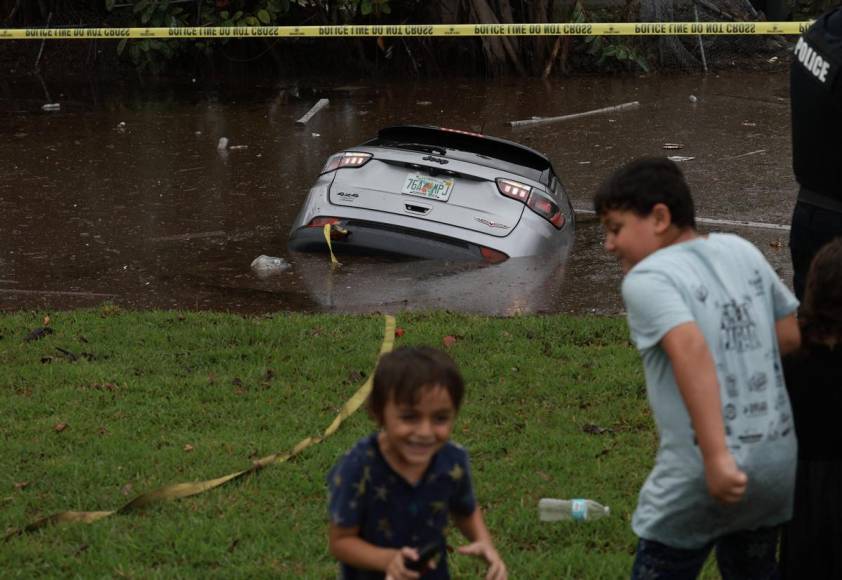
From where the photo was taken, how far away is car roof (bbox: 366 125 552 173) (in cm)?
948

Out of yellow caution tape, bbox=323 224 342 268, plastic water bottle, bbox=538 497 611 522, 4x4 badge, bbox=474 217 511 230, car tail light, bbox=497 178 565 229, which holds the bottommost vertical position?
yellow caution tape, bbox=323 224 342 268

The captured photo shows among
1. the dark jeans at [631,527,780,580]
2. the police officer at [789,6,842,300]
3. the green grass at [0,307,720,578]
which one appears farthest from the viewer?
the green grass at [0,307,720,578]

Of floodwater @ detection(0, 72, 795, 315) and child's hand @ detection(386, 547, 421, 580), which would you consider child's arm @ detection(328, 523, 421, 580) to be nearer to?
child's hand @ detection(386, 547, 421, 580)

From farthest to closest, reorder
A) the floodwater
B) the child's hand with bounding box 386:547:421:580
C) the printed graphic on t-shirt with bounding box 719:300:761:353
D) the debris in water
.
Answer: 1. the debris in water
2. the floodwater
3. the printed graphic on t-shirt with bounding box 719:300:761:353
4. the child's hand with bounding box 386:547:421:580

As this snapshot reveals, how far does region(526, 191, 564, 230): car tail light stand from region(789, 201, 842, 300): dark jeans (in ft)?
15.1

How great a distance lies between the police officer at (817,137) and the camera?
441 cm

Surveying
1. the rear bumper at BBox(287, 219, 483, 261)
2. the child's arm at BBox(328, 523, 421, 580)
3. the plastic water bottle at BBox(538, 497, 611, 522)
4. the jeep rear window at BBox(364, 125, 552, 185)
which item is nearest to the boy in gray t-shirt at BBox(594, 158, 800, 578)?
the child's arm at BBox(328, 523, 421, 580)

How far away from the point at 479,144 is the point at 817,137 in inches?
202

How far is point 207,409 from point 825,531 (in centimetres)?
334

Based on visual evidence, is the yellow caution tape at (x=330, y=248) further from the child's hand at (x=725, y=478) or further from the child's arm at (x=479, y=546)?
the child's hand at (x=725, y=478)

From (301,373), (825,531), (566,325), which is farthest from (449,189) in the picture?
(825,531)

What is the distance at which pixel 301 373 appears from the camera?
662 centimetres

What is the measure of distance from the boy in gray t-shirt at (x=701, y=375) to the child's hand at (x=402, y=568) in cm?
72

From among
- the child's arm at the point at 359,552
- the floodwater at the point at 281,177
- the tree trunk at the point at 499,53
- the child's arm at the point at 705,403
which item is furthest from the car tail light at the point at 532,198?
the tree trunk at the point at 499,53
